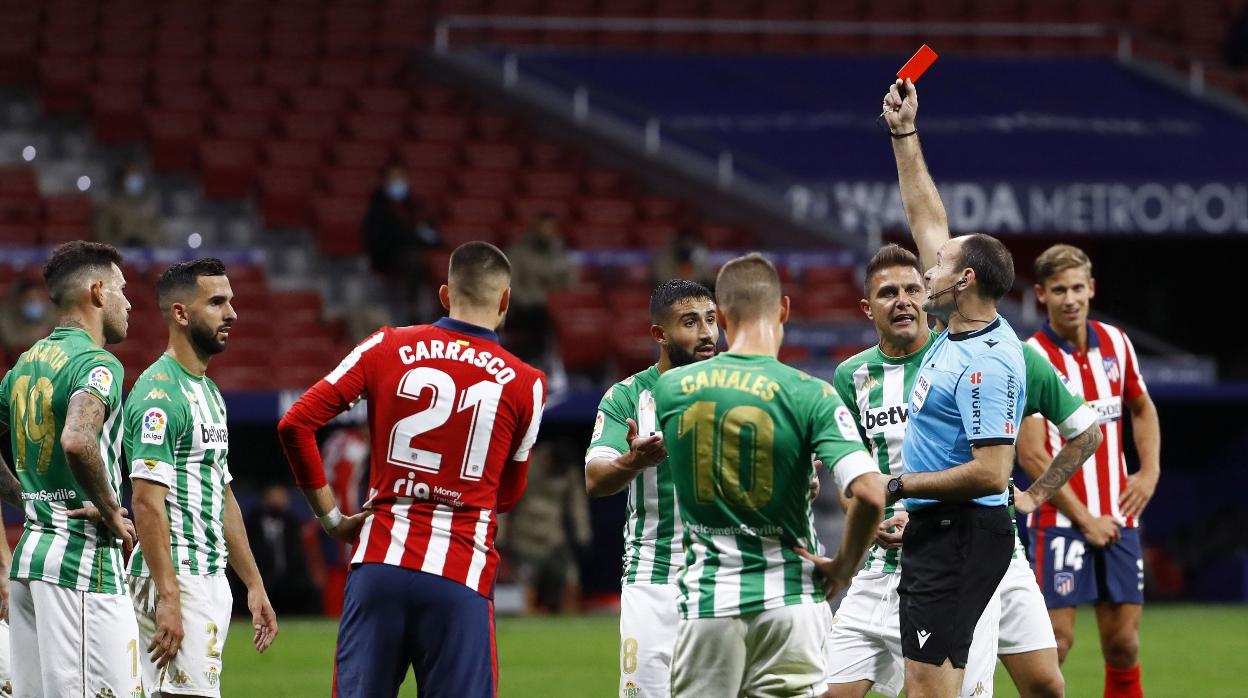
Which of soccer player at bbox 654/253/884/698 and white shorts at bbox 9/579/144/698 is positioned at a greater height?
soccer player at bbox 654/253/884/698

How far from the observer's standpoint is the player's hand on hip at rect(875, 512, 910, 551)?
22.4 ft

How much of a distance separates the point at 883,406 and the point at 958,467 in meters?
1.02

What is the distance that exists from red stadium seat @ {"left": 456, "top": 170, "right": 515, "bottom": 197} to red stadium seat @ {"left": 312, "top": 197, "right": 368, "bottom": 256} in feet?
4.59

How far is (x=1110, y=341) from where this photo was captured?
9125mm

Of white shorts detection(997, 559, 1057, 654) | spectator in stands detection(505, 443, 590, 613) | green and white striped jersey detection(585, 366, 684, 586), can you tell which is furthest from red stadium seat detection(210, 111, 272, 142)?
white shorts detection(997, 559, 1057, 654)

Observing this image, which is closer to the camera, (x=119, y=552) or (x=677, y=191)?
(x=119, y=552)

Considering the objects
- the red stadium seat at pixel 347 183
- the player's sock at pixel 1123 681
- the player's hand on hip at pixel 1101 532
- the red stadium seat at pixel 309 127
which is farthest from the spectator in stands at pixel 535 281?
the player's sock at pixel 1123 681

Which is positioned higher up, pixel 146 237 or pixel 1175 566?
pixel 146 237

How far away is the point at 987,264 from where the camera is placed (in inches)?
260

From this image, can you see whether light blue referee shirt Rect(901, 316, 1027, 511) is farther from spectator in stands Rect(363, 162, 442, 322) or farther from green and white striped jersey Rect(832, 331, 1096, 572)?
spectator in stands Rect(363, 162, 442, 322)

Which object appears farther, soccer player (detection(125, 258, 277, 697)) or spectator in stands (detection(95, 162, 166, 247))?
spectator in stands (detection(95, 162, 166, 247))

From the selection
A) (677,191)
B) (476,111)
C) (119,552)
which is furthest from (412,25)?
(119,552)

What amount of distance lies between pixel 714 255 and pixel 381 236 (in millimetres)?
3647

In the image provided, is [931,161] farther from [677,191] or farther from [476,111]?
[476,111]
